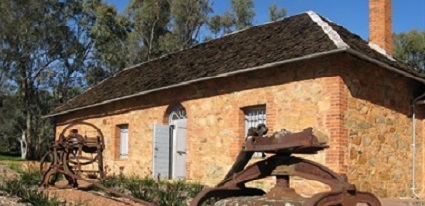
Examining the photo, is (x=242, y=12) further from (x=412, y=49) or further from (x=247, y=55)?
(x=247, y=55)

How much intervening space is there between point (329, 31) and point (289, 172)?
11.2m

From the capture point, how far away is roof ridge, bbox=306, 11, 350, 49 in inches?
471

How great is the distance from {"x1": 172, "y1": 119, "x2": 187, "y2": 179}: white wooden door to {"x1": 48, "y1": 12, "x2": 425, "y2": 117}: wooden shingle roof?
1.45m

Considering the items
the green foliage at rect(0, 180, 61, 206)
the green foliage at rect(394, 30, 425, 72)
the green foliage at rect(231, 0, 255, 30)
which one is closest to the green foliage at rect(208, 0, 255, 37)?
the green foliage at rect(231, 0, 255, 30)

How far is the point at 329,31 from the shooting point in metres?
13.4

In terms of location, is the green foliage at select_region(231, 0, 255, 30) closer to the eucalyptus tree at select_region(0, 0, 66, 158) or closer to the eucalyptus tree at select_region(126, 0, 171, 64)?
the eucalyptus tree at select_region(126, 0, 171, 64)

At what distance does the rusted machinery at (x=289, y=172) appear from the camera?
255cm

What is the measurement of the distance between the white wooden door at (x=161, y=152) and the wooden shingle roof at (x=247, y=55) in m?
1.41

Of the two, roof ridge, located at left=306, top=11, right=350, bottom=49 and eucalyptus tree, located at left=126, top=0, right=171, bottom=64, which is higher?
eucalyptus tree, located at left=126, top=0, right=171, bottom=64

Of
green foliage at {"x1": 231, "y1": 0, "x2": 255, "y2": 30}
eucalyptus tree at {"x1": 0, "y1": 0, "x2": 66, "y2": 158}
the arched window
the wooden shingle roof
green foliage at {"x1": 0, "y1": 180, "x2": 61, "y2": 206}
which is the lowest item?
green foliage at {"x1": 0, "y1": 180, "x2": 61, "y2": 206}

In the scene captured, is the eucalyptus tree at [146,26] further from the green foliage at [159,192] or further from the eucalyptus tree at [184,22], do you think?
the green foliage at [159,192]

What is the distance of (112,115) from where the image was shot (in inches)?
805

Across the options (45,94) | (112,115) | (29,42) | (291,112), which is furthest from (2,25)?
(291,112)

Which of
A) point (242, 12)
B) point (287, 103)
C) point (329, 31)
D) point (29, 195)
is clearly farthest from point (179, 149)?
point (242, 12)
